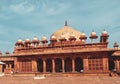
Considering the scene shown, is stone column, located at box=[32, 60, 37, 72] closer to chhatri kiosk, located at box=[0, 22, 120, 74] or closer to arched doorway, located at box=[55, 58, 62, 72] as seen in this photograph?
chhatri kiosk, located at box=[0, 22, 120, 74]

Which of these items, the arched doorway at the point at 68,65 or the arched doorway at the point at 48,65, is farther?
the arched doorway at the point at 48,65

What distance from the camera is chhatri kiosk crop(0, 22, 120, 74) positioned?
107 ft

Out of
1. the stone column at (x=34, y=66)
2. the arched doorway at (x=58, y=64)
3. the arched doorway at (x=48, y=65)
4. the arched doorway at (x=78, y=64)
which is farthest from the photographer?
the arched doorway at (x=48, y=65)

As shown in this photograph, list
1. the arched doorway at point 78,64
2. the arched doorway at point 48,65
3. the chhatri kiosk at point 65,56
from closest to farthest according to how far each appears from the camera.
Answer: the chhatri kiosk at point 65,56
the arched doorway at point 78,64
the arched doorway at point 48,65

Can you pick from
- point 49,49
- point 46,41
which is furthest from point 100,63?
point 46,41


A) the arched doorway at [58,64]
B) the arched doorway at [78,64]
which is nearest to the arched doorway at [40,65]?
the arched doorway at [58,64]

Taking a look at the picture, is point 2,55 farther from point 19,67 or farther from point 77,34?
point 77,34

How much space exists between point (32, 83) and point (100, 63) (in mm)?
11490

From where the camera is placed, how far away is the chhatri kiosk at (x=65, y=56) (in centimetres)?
3262

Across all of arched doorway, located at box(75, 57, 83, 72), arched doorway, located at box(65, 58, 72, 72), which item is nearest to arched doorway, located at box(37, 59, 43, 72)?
arched doorway, located at box(65, 58, 72, 72)

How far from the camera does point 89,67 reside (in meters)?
33.1

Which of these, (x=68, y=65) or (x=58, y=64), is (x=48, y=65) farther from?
(x=68, y=65)

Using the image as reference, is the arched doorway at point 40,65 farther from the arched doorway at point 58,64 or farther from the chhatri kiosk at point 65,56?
the arched doorway at point 58,64

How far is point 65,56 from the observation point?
113 feet
